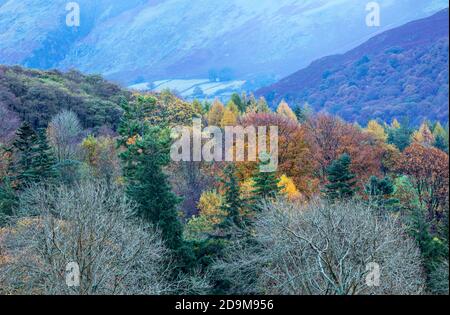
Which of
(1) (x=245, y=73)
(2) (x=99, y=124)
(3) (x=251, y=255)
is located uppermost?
(1) (x=245, y=73)

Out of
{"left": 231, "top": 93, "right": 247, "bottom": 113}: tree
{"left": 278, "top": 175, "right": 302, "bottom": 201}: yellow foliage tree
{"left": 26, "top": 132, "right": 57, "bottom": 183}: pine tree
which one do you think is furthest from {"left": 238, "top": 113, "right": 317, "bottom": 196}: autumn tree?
{"left": 231, "top": 93, "right": 247, "bottom": 113}: tree

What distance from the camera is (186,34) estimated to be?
121750mm

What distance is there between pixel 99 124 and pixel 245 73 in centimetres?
6105

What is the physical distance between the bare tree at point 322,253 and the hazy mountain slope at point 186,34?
76.6 meters

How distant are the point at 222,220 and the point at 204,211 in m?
4.24

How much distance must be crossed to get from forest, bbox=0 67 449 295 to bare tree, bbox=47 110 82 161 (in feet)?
0.47

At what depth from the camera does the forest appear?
14586 mm

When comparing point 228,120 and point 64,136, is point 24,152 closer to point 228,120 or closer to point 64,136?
point 64,136

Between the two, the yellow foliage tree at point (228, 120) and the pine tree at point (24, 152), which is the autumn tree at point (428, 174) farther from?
the pine tree at point (24, 152)

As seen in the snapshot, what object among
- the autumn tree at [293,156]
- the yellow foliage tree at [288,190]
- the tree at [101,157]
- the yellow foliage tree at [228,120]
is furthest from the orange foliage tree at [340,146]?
the tree at [101,157]
